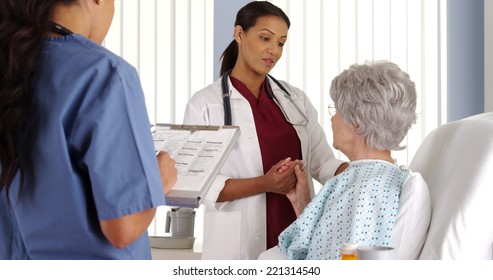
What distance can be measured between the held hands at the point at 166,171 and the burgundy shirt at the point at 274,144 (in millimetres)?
1098

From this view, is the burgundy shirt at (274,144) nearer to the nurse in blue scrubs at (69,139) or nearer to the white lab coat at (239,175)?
A: the white lab coat at (239,175)

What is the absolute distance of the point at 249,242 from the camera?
259 cm

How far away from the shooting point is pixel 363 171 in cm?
212

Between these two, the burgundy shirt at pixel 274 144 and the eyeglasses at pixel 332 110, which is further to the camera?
the burgundy shirt at pixel 274 144

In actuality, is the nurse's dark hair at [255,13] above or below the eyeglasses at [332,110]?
above

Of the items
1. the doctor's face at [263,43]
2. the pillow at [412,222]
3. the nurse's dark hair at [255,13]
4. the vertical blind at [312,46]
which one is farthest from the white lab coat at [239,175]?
the vertical blind at [312,46]

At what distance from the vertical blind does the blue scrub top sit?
2.69 meters

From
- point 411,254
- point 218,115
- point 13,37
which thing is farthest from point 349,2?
point 13,37

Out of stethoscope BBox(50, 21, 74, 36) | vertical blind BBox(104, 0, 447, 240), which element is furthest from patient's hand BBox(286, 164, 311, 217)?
vertical blind BBox(104, 0, 447, 240)

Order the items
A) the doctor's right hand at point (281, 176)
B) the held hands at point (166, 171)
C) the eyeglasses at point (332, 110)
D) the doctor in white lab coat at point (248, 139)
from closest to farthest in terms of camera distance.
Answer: the held hands at point (166, 171) → the eyeglasses at point (332, 110) → the doctor's right hand at point (281, 176) → the doctor in white lab coat at point (248, 139)

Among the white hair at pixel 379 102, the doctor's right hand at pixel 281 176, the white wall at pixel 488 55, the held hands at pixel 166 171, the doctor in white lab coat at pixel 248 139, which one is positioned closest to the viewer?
the held hands at pixel 166 171

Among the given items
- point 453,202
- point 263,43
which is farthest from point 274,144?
point 453,202

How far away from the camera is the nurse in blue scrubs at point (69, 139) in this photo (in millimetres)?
1267
